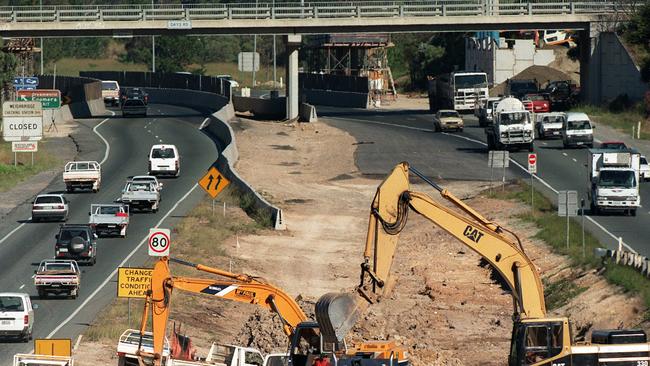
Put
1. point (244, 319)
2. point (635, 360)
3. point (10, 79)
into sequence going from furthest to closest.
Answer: point (10, 79)
point (244, 319)
point (635, 360)

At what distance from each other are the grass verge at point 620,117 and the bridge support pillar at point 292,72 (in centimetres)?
2143

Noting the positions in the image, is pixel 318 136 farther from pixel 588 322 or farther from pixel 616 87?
pixel 588 322

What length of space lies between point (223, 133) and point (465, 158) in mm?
18393

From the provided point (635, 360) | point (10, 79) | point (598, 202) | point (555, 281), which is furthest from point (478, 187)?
point (10, 79)

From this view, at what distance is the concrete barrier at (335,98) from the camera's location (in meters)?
138

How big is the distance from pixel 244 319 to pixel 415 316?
556 centimetres

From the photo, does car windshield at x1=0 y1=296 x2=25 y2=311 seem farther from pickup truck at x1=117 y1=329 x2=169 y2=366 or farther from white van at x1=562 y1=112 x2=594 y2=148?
white van at x1=562 y1=112 x2=594 y2=148

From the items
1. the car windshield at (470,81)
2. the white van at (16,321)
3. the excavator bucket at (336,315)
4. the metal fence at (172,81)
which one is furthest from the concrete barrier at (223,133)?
the excavator bucket at (336,315)

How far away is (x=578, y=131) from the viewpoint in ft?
295

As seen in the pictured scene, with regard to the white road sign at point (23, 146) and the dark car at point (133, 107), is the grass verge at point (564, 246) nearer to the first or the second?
the white road sign at point (23, 146)

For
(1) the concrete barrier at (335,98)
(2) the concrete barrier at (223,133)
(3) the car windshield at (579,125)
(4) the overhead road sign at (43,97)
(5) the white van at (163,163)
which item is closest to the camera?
(2) the concrete barrier at (223,133)

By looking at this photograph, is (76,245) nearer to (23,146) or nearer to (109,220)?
(109,220)

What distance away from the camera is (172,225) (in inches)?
2601

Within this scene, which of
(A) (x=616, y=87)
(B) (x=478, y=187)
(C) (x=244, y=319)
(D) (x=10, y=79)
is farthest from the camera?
(D) (x=10, y=79)
